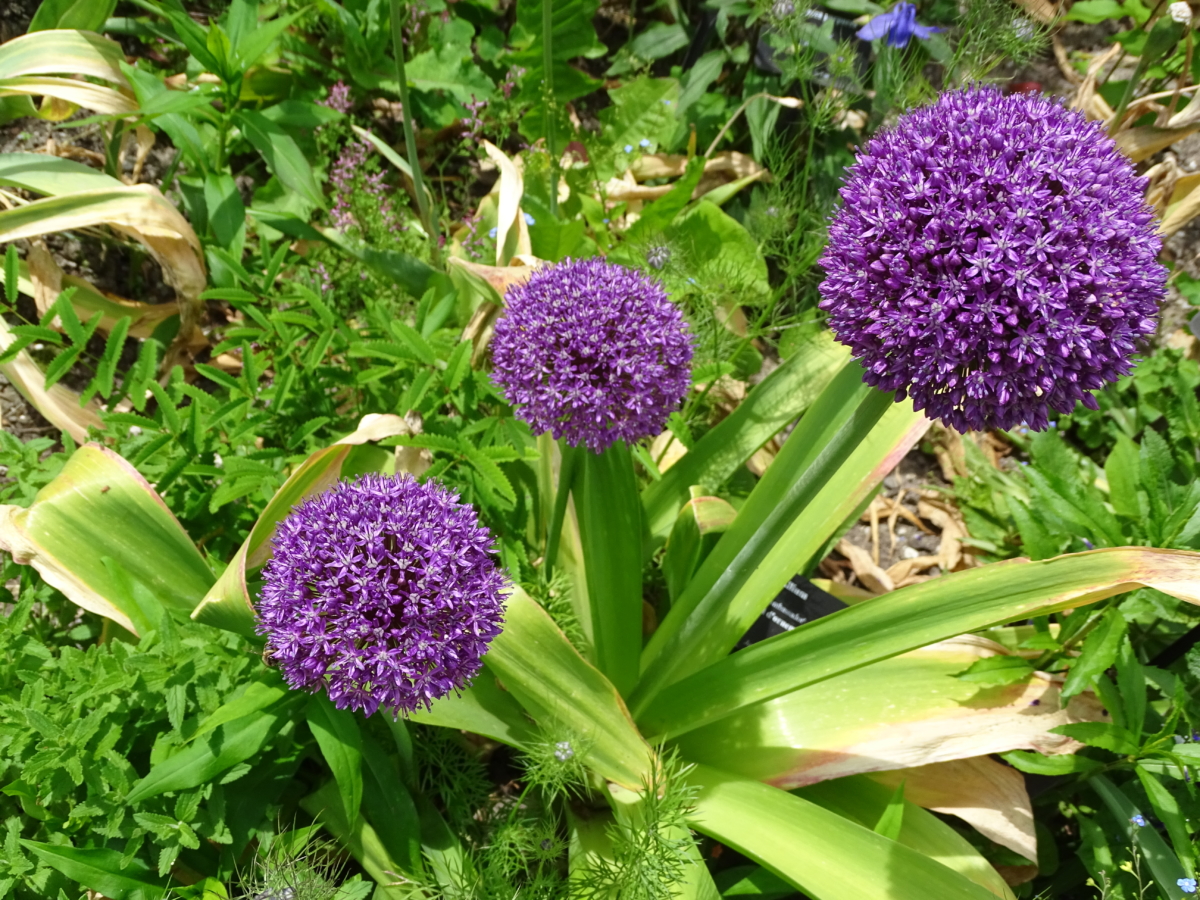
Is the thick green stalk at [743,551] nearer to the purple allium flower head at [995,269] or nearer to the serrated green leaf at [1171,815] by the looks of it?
the purple allium flower head at [995,269]

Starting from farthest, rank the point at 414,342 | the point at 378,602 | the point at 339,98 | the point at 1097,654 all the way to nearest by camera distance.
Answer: the point at 339,98 < the point at 414,342 < the point at 1097,654 < the point at 378,602

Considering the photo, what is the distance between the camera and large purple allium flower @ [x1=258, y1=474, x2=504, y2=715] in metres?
1.43

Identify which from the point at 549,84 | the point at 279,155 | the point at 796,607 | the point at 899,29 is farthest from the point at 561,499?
the point at 899,29

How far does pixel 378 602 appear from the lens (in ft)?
4.68

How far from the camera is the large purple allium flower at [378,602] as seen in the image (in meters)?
1.43

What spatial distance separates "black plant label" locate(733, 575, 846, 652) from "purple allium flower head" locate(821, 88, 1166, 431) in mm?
1091

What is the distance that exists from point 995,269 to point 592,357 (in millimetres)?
825

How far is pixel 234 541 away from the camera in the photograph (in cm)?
232

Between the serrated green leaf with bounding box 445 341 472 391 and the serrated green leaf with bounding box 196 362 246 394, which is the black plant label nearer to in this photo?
the serrated green leaf with bounding box 445 341 472 391

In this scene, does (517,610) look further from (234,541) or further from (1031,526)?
(1031,526)

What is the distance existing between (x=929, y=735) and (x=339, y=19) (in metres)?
3.39

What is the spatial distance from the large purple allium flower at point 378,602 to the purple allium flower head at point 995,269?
836 mm

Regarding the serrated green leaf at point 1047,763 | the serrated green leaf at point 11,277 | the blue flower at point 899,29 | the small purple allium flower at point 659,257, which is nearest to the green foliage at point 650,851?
the serrated green leaf at point 1047,763

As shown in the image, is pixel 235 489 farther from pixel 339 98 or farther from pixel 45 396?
pixel 339 98
